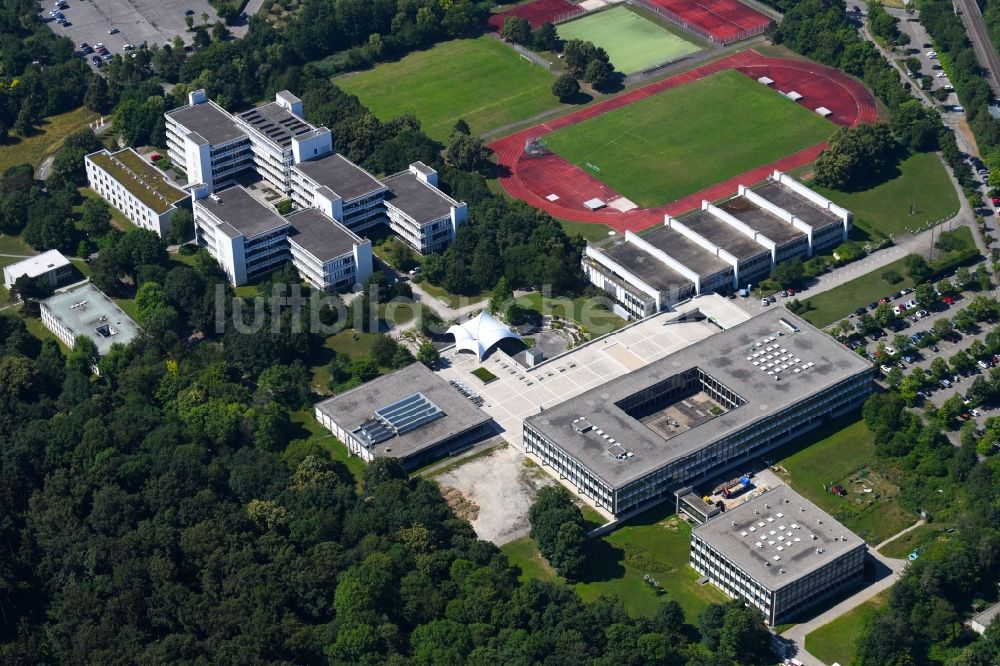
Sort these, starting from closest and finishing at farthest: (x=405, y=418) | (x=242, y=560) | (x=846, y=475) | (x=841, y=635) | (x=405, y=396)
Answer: (x=841, y=635)
(x=242, y=560)
(x=846, y=475)
(x=405, y=418)
(x=405, y=396)

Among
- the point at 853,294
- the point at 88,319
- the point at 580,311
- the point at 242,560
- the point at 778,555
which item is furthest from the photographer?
the point at 853,294

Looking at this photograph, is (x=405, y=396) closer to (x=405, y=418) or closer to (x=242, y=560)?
(x=405, y=418)

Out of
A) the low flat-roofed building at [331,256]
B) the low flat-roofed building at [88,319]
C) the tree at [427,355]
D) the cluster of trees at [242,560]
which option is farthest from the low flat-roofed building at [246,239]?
the tree at [427,355]

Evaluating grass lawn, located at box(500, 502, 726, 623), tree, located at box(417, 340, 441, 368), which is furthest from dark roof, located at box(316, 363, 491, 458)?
grass lawn, located at box(500, 502, 726, 623)

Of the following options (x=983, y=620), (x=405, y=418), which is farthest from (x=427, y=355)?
(x=983, y=620)

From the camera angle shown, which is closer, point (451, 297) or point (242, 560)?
point (242, 560)

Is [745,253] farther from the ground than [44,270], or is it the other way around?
[745,253]

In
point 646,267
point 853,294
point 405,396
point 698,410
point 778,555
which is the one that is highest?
point 778,555
